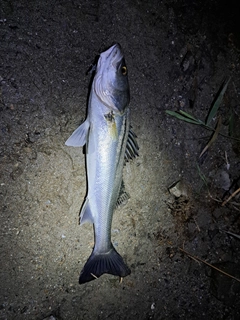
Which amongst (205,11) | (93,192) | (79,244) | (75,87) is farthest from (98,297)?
(205,11)

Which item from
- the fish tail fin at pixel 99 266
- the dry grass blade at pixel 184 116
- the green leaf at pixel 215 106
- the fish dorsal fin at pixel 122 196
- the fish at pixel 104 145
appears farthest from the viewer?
the green leaf at pixel 215 106

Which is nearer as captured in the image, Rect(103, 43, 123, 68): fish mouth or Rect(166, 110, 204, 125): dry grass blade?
Rect(103, 43, 123, 68): fish mouth

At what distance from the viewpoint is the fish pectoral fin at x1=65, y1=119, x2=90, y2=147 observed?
2.73m

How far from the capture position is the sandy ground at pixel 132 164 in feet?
8.90

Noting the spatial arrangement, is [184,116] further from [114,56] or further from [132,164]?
[114,56]

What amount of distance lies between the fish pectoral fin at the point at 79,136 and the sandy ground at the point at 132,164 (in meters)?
0.13

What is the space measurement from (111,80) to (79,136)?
59 centimetres

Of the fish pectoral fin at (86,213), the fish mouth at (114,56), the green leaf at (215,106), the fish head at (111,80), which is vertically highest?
the fish mouth at (114,56)

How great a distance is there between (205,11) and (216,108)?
1196 millimetres

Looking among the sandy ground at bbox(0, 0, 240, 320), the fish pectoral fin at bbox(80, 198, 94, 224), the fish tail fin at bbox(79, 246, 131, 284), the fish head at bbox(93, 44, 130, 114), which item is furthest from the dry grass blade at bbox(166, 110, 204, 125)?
the fish tail fin at bbox(79, 246, 131, 284)

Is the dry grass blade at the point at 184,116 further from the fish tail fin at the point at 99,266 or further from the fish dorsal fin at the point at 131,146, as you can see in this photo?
the fish tail fin at the point at 99,266

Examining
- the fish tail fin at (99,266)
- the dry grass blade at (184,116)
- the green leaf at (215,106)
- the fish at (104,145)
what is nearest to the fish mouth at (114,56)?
the fish at (104,145)

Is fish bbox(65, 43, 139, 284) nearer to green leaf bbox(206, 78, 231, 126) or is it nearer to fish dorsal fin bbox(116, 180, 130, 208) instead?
fish dorsal fin bbox(116, 180, 130, 208)

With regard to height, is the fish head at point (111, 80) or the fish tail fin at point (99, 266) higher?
the fish head at point (111, 80)
